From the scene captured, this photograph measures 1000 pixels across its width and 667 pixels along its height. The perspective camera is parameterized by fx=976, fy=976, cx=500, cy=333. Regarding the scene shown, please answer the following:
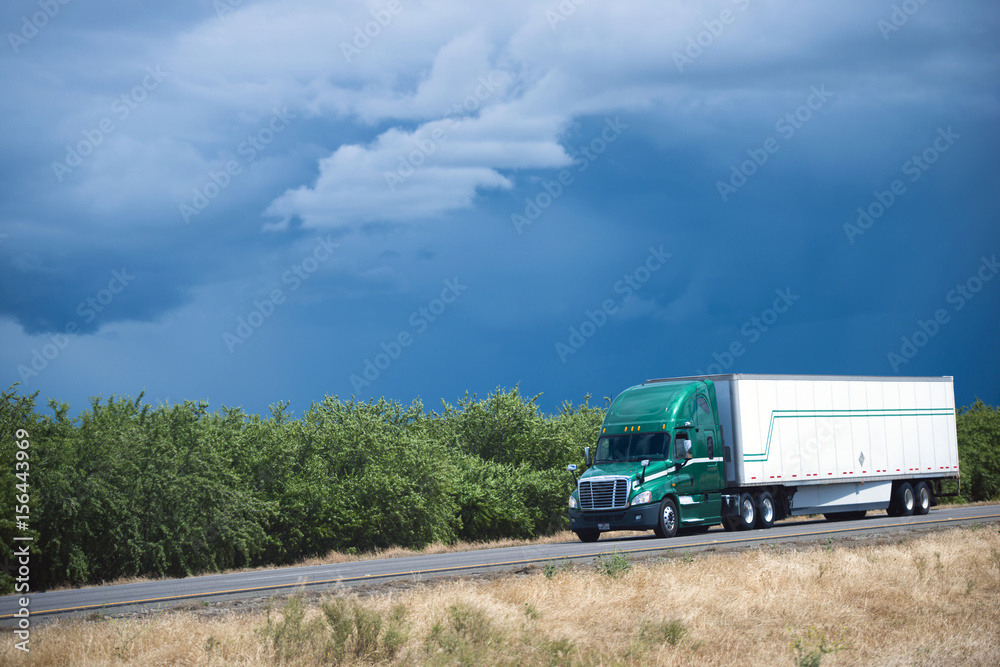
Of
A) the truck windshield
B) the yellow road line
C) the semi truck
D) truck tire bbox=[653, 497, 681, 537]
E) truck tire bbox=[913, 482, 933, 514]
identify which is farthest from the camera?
truck tire bbox=[913, 482, 933, 514]

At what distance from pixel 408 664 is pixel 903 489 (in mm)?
27528

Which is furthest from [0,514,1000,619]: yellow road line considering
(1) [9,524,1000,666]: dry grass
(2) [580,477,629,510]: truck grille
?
(2) [580,477,629,510]: truck grille

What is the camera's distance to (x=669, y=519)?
84.3 ft

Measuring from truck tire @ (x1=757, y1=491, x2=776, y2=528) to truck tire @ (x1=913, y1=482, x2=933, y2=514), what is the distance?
7.87 m

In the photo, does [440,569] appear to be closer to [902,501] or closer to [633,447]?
[633,447]

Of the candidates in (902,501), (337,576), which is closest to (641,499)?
(337,576)

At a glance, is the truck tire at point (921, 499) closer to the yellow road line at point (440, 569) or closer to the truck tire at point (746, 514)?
the yellow road line at point (440, 569)

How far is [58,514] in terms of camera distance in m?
22.7

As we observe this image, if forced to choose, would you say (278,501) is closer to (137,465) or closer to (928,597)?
(137,465)

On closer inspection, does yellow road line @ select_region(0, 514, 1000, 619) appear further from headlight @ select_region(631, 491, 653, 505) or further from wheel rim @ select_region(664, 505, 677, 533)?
headlight @ select_region(631, 491, 653, 505)

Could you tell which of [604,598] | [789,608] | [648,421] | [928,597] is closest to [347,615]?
[604,598]

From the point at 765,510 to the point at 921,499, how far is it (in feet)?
27.9

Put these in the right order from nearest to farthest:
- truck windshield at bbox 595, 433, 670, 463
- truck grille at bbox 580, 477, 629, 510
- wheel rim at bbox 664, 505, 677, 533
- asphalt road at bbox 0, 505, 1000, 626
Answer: asphalt road at bbox 0, 505, 1000, 626 < truck grille at bbox 580, 477, 629, 510 < wheel rim at bbox 664, 505, 677, 533 < truck windshield at bbox 595, 433, 670, 463

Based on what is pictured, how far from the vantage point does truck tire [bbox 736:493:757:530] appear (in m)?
27.5
